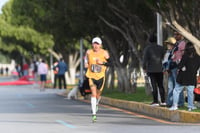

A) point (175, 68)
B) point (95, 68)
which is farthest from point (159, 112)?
point (95, 68)

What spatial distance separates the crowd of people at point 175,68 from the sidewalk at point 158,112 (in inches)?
11.2

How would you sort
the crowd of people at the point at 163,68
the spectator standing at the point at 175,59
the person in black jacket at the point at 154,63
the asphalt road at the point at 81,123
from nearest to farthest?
the asphalt road at the point at 81,123, the crowd of people at the point at 163,68, the spectator standing at the point at 175,59, the person in black jacket at the point at 154,63

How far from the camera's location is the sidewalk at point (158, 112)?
15.4 meters

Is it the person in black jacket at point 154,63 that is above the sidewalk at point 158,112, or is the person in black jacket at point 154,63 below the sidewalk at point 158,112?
above

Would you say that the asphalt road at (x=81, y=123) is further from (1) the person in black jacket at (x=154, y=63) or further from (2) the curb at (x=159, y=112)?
(1) the person in black jacket at (x=154, y=63)

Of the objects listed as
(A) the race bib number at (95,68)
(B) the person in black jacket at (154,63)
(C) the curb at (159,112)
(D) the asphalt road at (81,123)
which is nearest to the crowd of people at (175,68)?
(B) the person in black jacket at (154,63)

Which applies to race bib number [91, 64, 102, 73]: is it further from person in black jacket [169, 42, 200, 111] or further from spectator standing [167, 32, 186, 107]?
spectator standing [167, 32, 186, 107]

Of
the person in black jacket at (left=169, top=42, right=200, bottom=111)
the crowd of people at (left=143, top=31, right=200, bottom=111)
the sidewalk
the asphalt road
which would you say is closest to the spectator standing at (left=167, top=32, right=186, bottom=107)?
the crowd of people at (left=143, top=31, right=200, bottom=111)

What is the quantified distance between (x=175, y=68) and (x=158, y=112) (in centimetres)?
121

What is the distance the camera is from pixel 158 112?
17.6 meters

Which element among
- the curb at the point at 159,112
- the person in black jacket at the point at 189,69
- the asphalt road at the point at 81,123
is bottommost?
the asphalt road at the point at 81,123

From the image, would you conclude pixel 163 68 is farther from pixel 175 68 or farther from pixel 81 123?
pixel 81 123

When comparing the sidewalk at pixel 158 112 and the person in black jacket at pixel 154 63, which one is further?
the person in black jacket at pixel 154 63

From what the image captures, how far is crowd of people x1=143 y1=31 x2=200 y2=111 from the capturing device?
1638cm
